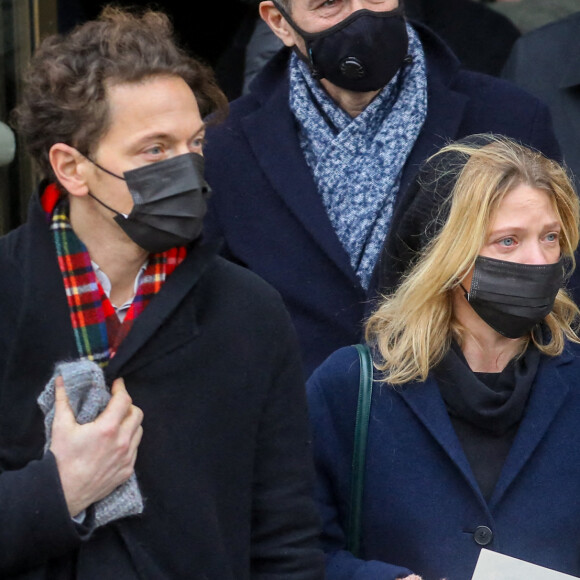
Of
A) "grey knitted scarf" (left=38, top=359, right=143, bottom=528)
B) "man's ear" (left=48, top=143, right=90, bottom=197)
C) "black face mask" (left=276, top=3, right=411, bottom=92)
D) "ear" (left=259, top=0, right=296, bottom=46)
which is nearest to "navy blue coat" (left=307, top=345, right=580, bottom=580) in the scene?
"grey knitted scarf" (left=38, top=359, right=143, bottom=528)

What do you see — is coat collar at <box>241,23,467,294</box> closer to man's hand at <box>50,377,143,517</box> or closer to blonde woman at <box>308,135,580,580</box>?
blonde woman at <box>308,135,580,580</box>

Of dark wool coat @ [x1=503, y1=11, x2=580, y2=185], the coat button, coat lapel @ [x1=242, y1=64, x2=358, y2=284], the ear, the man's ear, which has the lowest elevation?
the coat button

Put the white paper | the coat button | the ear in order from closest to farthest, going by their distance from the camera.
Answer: the white paper, the coat button, the ear

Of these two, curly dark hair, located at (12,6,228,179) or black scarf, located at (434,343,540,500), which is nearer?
curly dark hair, located at (12,6,228,179)

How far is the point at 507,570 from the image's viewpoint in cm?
257

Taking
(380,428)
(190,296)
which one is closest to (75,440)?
(190,296)

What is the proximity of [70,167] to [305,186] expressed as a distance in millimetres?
1064

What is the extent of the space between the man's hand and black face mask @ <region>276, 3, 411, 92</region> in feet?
4.55

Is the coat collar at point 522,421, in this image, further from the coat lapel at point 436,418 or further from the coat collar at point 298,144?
the coat collar at point 298,144

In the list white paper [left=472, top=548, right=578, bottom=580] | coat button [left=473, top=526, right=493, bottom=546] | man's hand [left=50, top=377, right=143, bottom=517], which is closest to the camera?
man's hand [left=50, top=377, right=143, bottom=517]

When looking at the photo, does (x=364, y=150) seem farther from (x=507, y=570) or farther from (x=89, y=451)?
(x=89, y=451)

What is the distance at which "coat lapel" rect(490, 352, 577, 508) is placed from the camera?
2.71m

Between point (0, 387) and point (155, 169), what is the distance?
53cm

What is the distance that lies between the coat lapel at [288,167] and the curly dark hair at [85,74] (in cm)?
87
